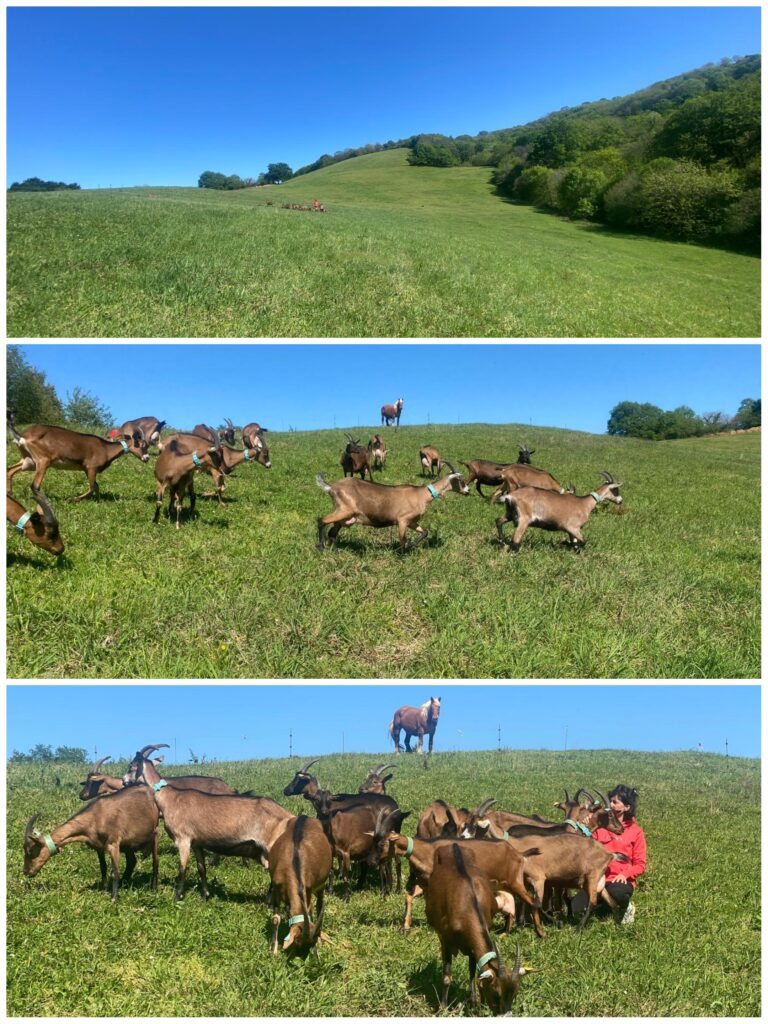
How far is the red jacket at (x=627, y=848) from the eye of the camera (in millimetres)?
8375

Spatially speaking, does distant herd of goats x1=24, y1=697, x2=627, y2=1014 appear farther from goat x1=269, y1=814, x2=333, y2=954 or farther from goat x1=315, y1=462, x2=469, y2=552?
goat x1=315, y1=462, x2=469, y2=552

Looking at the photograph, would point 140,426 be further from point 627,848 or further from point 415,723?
point 627,848

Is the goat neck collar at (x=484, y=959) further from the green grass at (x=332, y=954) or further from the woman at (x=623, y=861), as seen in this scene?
the woman at (x=623, y=861)

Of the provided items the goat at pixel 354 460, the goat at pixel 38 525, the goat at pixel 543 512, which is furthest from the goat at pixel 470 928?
the goat at pixel 354 460

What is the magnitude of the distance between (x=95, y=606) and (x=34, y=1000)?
3.89 m

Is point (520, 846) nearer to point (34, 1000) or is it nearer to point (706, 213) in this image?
point (34, 1000)

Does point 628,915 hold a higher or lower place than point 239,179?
lower

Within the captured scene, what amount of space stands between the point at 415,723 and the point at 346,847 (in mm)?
13823

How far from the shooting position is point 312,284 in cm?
1748

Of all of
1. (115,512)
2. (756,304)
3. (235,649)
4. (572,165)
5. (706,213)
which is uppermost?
(572,165)

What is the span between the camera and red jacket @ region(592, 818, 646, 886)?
8.38 meters

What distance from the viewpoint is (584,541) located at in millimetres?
12234

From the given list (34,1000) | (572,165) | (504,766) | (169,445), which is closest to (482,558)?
(169,445)

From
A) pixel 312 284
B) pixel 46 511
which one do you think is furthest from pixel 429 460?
pixel 46 511
